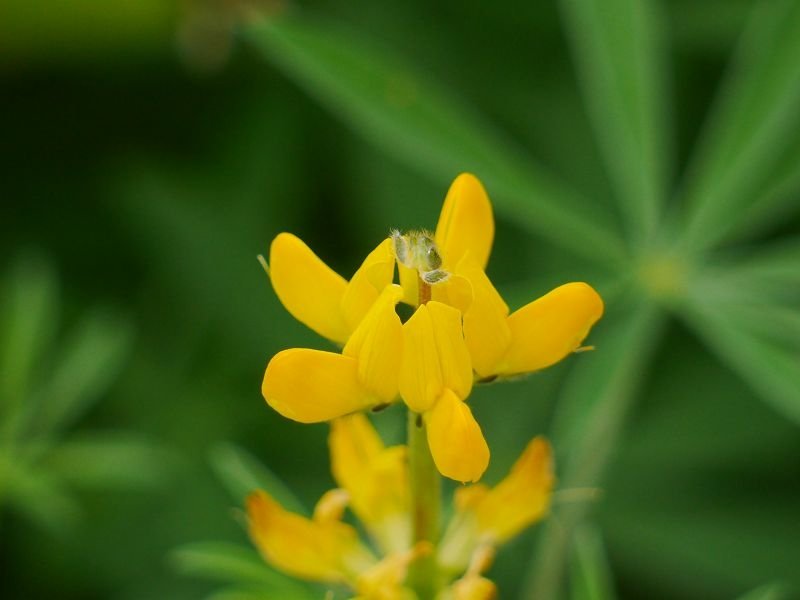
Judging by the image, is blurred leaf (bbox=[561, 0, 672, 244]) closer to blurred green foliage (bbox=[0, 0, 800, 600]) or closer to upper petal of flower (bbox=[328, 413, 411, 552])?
blurred green foliage (bbox=[0, 0, 800, 600])

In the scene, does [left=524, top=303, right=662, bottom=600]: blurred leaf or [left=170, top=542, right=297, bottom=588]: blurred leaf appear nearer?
[left=170, top=542, right=297, bottom=588]: blurred leaf

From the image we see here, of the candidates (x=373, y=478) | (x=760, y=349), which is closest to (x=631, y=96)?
(x=760, y=349)

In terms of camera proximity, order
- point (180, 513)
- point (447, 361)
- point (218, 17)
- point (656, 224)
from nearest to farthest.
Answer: point (447, 361) → point (656, 224) → point (180, 513) → point (218, 17)

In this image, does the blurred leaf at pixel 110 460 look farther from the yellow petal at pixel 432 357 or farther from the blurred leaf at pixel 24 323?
the yellow petal at pixel 432 357

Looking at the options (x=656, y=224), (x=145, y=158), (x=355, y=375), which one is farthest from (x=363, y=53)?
(x=355, y=375)

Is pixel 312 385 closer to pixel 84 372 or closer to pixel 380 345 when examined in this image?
pixel 380 345

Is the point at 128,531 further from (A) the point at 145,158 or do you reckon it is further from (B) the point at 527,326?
(B) the point at 527,326

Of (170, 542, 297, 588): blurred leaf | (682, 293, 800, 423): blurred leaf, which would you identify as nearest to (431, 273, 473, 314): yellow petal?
(170, 542, 297, 588): blurred leaf
